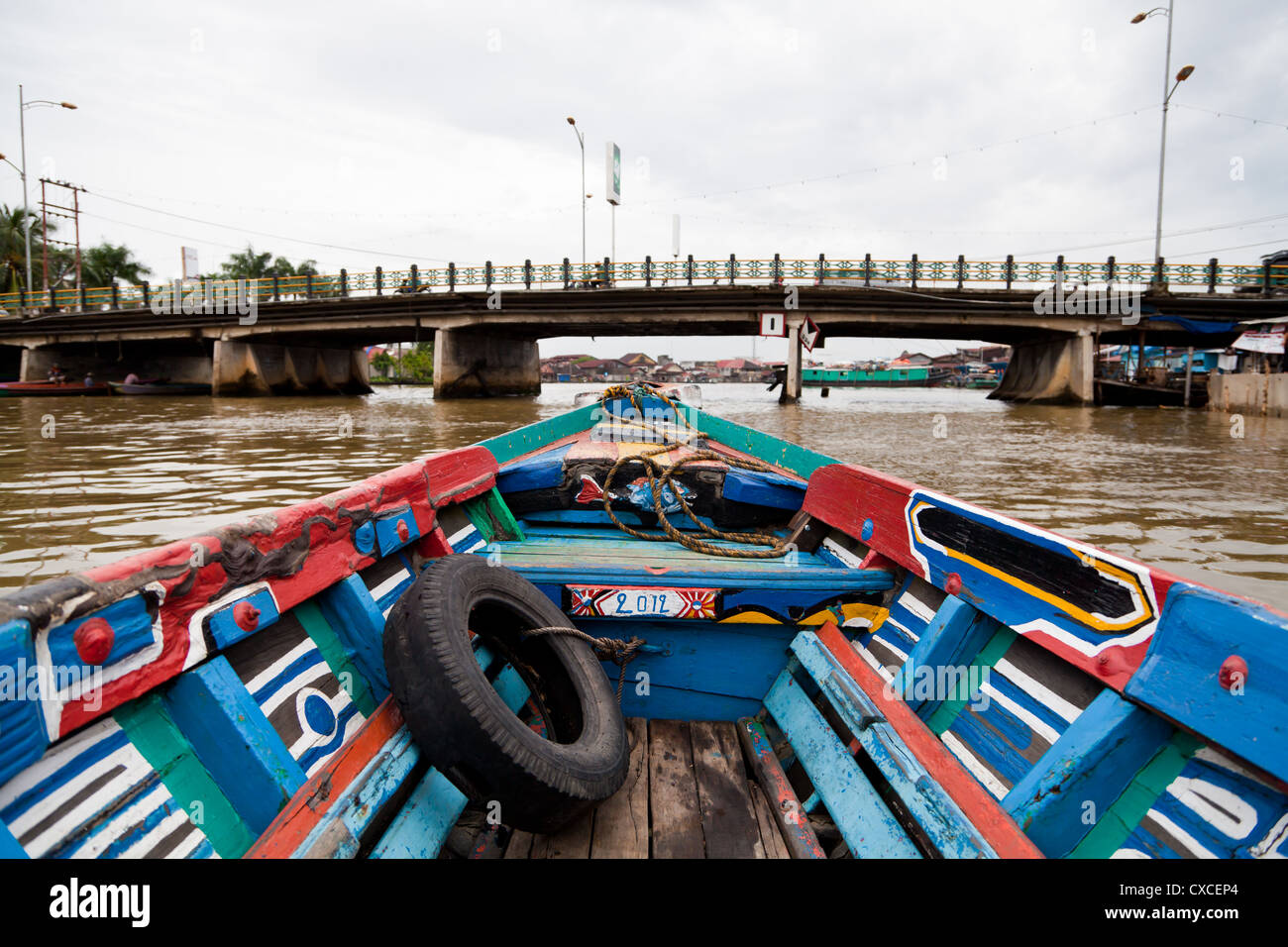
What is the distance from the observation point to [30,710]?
3.43ft

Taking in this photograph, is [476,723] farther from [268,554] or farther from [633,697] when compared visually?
[633,697]

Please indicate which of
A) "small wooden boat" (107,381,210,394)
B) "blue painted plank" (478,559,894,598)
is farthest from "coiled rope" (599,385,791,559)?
"small wooden boat" (107,381,210,394)

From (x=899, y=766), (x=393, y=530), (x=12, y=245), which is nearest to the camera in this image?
(x=899, y=766)

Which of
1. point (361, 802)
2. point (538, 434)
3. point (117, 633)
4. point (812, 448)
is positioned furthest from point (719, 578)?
point (812, 448)

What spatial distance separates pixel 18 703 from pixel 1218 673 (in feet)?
6.97

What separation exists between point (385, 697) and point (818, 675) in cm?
147

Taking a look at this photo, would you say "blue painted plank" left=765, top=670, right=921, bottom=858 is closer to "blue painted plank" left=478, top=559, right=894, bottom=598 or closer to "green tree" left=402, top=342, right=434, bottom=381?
"blue painted plank" left=478, top=559, right=894, bottom=598

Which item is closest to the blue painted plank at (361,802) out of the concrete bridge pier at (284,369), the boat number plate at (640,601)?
the boat number plate at (640,601)

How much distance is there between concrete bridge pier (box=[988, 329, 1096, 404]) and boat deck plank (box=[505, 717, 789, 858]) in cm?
2610

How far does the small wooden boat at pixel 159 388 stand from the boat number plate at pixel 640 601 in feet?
99.6

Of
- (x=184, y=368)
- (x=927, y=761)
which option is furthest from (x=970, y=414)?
(x=184, y=368)

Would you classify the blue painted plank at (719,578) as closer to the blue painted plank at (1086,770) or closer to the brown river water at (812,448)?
the blue painted plank at (1086,770)

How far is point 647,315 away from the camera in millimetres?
23547
